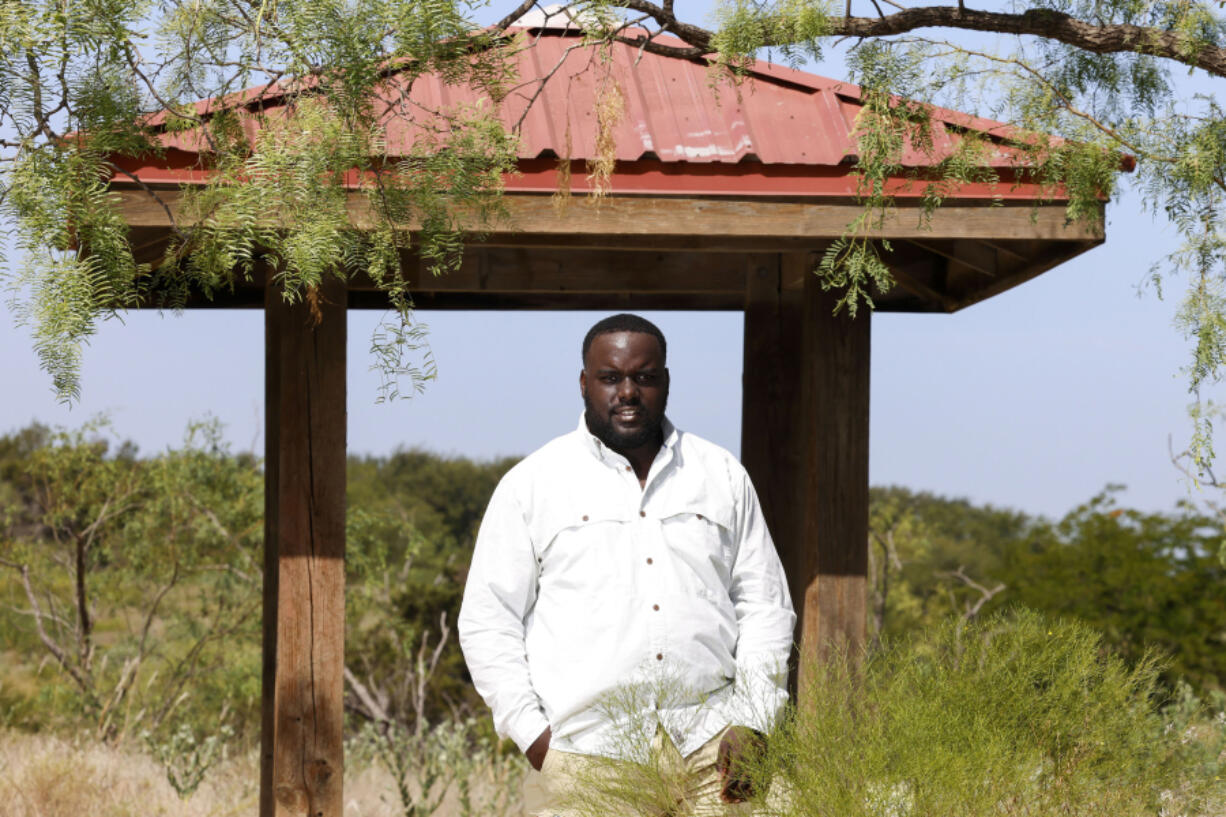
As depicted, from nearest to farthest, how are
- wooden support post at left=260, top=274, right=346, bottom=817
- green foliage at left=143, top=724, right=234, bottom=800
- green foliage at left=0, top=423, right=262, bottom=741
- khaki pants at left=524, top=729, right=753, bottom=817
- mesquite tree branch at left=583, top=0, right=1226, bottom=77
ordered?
khaki pants at left=524, top=729, right=753, bottom=817 < mesquite tree branch at left=583, top=0, right=1226, bottom=77 < wooden support post at left=260, top=274, right=346, bottom=817 < green foliage at left=143, top=724, right=234, bottom=800 < green foliage at left=0, top=423, right=262, bottom=741

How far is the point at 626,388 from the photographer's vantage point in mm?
3188

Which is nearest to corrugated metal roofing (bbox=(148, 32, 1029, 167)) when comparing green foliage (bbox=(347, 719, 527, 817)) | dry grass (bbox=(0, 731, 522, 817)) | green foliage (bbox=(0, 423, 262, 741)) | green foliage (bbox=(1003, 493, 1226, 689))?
green foliage (bbox=(347, 719, 527, 817))

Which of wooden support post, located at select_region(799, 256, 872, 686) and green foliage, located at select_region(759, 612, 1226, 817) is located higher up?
wooden support post, located at select_region(799, 256, 872, 686)

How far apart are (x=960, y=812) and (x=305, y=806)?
220 centimetres

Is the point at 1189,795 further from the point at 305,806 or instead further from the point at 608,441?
the point at 305,806

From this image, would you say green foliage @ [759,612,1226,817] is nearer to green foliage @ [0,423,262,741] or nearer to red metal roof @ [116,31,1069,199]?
red metal roof @ [116,31,1069,199]

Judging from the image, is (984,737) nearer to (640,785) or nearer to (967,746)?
(967,746)

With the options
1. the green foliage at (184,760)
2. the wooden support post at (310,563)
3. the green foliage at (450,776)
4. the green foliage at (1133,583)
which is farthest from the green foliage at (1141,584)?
the wooden support post at (310,563)

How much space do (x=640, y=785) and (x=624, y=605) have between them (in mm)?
419

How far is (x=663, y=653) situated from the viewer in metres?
3.11

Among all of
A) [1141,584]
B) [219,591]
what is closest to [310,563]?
[219,591]

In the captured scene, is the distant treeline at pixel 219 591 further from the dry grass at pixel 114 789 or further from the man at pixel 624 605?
the man at pixel 624 605

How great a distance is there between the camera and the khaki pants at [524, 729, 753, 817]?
3.06m

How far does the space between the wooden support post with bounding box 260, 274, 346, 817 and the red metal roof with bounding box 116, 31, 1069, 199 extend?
700 millimetres
